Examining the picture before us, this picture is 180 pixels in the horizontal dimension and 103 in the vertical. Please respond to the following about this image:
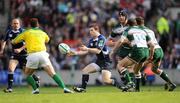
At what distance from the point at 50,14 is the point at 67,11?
879mm

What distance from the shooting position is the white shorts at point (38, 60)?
868 inches

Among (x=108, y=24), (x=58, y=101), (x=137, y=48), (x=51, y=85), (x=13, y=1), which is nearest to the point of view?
(x=58, y=101)

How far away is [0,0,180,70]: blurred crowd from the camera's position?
3550 centimetres

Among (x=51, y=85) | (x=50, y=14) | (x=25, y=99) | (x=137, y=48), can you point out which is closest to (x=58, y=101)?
(x=25, y=99)

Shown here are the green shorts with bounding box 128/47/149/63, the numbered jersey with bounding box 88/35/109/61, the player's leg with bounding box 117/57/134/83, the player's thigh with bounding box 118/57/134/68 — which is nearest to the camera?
the green shorts with bounding box 128/47/149/63

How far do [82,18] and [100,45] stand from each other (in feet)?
44.5

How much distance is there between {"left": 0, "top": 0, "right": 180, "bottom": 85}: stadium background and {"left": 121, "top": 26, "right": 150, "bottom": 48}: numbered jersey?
11.3 metres

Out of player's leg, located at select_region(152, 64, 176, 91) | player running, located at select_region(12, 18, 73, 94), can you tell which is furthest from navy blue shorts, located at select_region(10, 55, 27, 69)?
player's leg, located at select_region(152, 64, 176, 91)

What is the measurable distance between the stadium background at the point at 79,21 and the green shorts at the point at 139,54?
11099 mm

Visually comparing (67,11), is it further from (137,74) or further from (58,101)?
(58,101)

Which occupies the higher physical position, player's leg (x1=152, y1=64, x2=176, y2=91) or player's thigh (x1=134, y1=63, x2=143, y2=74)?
player's thigh (x1=134, y1=63, x2=143, y2=74)

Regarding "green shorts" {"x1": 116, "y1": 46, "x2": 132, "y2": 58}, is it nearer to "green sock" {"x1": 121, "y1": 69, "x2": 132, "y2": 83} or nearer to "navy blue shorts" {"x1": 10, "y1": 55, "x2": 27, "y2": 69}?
"green sock" {"x1": 121, "y1": 69, "x2": 132, "y2": 83}

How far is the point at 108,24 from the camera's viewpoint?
119ft

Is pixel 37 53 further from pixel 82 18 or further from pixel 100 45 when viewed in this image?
pixel 82 18
